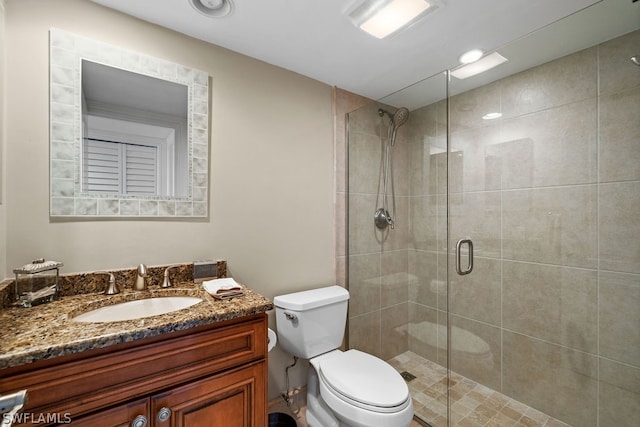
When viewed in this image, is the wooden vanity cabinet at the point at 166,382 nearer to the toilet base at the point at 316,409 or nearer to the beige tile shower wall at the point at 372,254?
the toilet base at the point at 316,409

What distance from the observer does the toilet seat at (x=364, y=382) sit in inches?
50.1

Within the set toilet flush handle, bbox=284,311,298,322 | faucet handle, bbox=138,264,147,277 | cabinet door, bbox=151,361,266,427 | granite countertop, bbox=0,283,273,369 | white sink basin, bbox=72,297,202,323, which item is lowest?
cabinet door, bbox=151,361,266,427

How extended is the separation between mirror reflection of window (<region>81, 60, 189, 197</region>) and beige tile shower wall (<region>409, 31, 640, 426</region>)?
5.01ft

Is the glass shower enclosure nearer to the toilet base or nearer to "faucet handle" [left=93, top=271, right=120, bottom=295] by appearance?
the toilet base

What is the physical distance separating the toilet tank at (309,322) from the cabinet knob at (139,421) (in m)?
0.84

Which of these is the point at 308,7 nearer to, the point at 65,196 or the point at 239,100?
the point at 239,100

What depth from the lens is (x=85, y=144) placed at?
129cm

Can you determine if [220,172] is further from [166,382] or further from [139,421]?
[139,421]

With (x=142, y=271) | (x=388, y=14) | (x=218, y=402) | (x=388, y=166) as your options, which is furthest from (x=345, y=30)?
(x=218, y=402)

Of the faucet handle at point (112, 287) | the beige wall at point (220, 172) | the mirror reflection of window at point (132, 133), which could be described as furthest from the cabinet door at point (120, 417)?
the mirror reflection of window at point (132, 133)

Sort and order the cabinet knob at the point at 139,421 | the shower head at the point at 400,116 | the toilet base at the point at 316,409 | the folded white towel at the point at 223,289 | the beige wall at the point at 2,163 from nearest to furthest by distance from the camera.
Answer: the cabinet knob at the point at 139,421, the beige wall at the point at 2,163, the folded white towel at the point at 223,289, the toilet base at the point at 316,409, the shower head at the point at 400,116

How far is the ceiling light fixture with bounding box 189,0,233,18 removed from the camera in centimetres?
130

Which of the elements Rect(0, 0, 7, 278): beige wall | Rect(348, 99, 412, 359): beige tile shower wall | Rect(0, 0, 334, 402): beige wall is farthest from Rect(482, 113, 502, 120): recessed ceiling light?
Rect(0, 0, 7, 278): beige wall

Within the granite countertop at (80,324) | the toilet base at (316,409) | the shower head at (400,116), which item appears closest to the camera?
the granite countertop at (80,324)
